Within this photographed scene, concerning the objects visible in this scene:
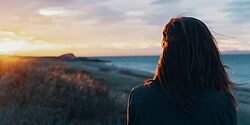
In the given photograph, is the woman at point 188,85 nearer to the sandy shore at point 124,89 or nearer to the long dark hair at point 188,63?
the long dark hair at point 188,63

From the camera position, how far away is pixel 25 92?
9469 mm

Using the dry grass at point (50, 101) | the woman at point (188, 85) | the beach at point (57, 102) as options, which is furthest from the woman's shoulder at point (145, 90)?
the beach at point (57, 102)

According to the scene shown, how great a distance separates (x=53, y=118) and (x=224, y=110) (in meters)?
6.08

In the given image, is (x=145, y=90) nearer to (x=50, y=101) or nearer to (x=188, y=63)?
(x=188, y=63)

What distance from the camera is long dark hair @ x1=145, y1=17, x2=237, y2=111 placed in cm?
263

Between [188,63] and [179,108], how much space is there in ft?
0.81

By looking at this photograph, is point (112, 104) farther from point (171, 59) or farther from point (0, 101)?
point (171, 59)

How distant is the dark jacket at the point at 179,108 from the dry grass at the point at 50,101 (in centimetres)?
502

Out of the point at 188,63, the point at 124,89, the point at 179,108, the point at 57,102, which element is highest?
the point at 188,63

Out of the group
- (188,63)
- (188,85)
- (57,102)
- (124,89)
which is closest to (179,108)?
(188,85)

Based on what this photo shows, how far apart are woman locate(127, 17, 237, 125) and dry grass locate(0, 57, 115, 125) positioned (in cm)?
506

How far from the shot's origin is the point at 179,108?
264 cm

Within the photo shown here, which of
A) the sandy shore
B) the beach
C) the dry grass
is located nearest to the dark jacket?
the dry grass

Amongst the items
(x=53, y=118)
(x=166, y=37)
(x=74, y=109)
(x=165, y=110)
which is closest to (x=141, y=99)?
(x=165, y=110)
